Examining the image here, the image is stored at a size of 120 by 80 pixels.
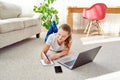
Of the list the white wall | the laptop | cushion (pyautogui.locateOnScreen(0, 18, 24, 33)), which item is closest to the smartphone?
the laptop

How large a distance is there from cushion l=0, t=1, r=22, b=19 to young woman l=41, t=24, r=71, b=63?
1190 millimetres

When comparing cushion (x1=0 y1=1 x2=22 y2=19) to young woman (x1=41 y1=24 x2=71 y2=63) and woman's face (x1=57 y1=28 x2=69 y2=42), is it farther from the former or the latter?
woman's face (x1=57 y1=28 x2=69 y2=42)

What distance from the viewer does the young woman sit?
210 centimetres

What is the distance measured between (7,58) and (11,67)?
1.10 ft

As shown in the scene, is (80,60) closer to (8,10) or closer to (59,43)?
(59,43)

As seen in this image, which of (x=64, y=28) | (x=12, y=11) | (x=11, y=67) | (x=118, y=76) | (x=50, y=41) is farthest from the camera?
(x=12, y=11)

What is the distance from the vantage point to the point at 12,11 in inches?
129

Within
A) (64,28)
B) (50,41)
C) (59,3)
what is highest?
(59,3)

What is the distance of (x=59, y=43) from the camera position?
2344 millimetres

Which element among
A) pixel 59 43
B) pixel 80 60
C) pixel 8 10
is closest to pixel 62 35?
pixel 59 43

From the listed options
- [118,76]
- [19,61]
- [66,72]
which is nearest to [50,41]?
[19,61]

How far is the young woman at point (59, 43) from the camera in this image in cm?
210

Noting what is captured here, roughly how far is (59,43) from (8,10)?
55.0 inches

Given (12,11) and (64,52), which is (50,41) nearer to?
(64,52)
